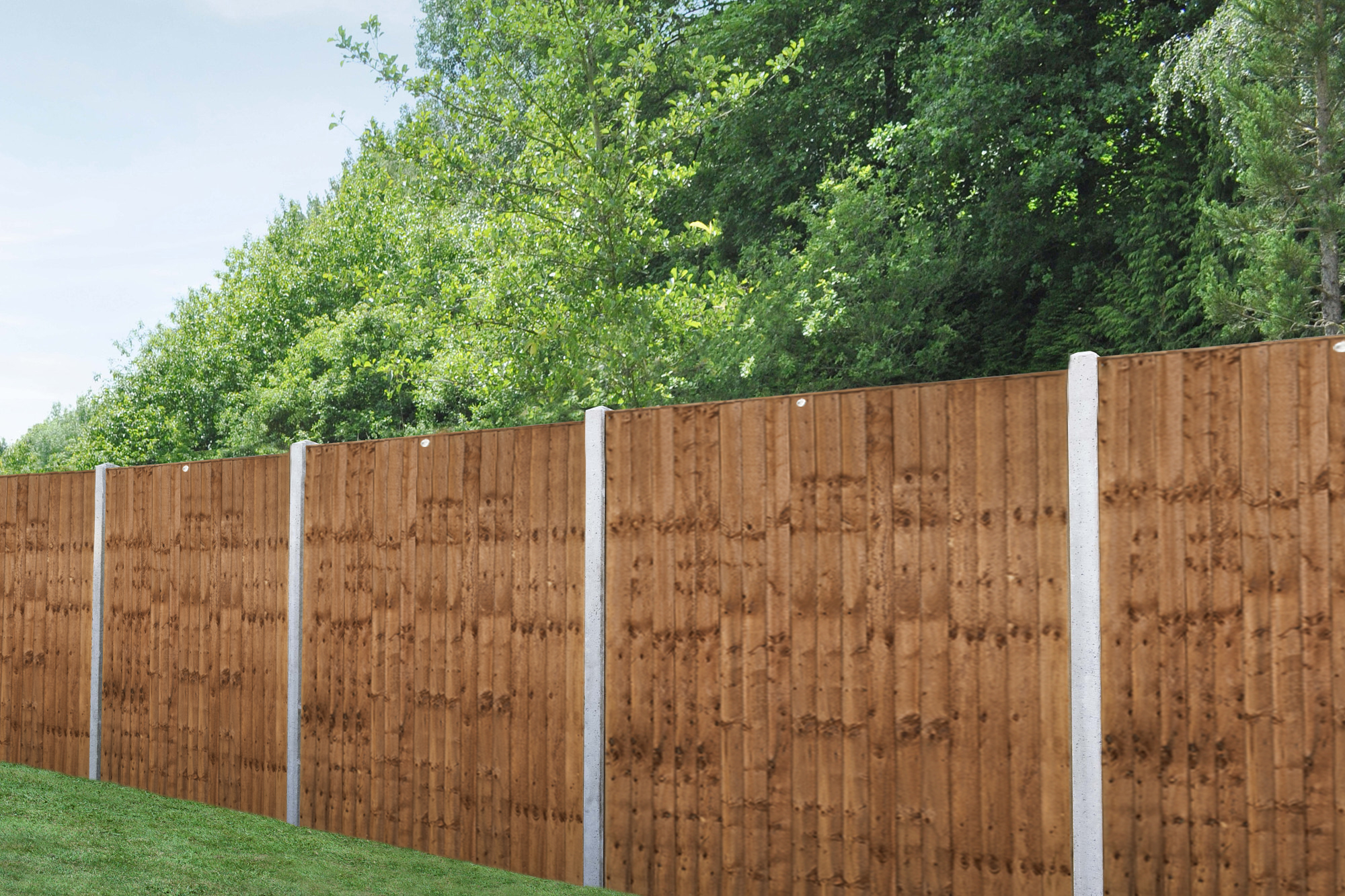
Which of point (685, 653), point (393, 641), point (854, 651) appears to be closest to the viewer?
point (854, 651)

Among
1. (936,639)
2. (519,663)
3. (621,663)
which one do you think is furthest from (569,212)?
(936,639)

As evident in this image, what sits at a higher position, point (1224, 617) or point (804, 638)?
point (1224, 617)

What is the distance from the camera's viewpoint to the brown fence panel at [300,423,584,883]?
4.40 m

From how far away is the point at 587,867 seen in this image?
13.9ft

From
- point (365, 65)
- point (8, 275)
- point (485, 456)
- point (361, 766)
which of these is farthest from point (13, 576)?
point (8, 275)

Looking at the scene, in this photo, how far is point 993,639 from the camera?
3412 millimetres

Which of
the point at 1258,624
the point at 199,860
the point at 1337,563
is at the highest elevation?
the point at 1337,563

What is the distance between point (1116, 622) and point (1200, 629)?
0.22 m

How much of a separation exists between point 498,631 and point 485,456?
2.47ft

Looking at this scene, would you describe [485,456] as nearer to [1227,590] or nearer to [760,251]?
[1227,590]

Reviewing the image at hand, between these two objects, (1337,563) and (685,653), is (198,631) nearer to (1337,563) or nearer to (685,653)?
(685,653)

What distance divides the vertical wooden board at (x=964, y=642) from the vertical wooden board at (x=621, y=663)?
A: 1.22 m

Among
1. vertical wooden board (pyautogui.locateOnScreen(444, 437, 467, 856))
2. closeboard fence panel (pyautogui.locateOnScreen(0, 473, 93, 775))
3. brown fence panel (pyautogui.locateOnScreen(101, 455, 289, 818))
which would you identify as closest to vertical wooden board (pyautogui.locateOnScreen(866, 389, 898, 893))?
vertical wooden board (pyautogui.locateOnScreen(444, 437, 467, 856))

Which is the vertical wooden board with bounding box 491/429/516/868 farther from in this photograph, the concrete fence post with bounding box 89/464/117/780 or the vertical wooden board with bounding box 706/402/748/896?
the concrete fence post with bounding box 89/464/117/780
